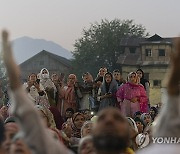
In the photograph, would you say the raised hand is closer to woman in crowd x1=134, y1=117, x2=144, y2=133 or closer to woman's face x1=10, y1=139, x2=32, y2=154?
woman's face x1=10, y1=139, x2=32, y2=154

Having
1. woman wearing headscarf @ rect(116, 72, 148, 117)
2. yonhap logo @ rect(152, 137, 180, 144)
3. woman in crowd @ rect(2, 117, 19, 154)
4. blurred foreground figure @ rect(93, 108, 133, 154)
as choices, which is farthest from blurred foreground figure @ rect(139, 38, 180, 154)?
woman wearing headscarf @ rect(116, 72, 148, 117)

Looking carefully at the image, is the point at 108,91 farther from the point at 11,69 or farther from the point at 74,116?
the point at 11,69

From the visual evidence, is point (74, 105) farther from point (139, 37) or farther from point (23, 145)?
point (139, 37)

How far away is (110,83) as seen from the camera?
38.3 feet

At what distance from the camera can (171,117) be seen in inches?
141

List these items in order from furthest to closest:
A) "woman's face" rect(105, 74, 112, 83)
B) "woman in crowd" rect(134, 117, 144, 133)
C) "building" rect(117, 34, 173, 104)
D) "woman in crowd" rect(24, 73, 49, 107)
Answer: "building" rect(117, 34, 173, 104) → "woman's face" rect(105, 74, 112, 83) → "woman in crowd" rect(24, 73, 49, 107) → "woman in crowd" rect(134, 117, 144, 133)

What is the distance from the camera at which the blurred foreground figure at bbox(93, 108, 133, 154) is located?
3346 mm

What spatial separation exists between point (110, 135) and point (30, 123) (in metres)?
0.54

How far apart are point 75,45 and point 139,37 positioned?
9.64m

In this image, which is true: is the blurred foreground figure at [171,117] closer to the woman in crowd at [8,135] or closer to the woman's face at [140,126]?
the woman in crowd at [8,135]

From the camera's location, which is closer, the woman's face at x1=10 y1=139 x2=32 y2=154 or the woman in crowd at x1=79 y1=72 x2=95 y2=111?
the woman's face at x1=10 y1=139 x2=32 y2=154

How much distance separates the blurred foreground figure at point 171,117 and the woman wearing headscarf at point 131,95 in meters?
7.76

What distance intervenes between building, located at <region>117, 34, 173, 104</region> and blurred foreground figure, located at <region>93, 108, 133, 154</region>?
205 feet

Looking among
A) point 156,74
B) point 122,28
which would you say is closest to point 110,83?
point 156,74
